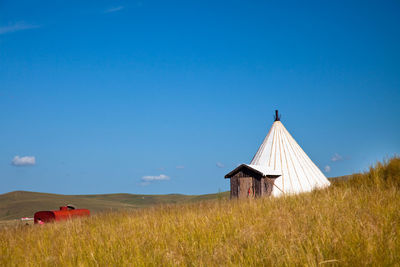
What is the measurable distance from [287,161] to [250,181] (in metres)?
4.38

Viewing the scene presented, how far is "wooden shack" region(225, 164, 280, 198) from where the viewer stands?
21109mm

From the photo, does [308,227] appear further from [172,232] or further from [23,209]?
[23,209]

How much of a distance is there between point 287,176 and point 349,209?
683 inches

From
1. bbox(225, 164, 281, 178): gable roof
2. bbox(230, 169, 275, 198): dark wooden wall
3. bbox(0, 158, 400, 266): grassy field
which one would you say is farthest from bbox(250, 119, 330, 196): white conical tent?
bbox(0, 158, 400, 266): grassy field

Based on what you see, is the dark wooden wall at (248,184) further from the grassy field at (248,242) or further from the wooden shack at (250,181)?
the grassy field at (248,242)

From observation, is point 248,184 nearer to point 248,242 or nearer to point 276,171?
point 276,171

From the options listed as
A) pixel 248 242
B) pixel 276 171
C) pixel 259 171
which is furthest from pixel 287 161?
pixel 248 242

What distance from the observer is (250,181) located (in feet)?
70.1

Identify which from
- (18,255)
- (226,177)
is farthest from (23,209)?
(18,255)

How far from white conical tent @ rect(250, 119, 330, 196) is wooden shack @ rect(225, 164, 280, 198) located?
3.27ft

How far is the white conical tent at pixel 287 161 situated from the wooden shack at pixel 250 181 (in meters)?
1.00

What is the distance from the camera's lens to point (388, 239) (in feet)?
14.4

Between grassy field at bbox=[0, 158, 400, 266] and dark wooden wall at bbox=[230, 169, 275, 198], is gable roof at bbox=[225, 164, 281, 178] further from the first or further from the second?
grassy field at bbox=[0, 158, 400, 266]

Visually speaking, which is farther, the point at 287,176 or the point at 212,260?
the point at 287,176
